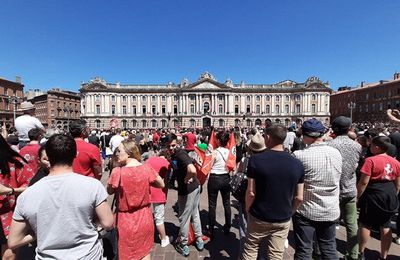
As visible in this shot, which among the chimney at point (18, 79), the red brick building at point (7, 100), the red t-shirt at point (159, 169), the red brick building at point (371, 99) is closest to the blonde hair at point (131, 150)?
the red t-shirt at point (159, 169)

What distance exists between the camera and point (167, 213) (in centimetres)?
594

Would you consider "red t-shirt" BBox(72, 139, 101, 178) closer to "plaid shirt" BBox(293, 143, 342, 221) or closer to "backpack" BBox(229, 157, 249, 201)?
"backpack" BBox(229, 157, 249, 201)

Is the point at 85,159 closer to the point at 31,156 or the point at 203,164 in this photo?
the point at 31,156

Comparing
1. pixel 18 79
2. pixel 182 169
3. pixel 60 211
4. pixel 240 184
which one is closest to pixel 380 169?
pixel 240 184

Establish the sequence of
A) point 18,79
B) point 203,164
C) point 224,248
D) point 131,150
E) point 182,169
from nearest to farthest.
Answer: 1. point 131,150
2. point 182,169
3. point 224,248
4. point 203,164
5. point 18,79

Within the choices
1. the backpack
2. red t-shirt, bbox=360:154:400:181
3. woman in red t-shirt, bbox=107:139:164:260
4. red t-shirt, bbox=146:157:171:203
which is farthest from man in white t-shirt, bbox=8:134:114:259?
red t-shirt, bbox=360:154:400:181

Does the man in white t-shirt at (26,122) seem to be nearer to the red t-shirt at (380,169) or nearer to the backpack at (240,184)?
the backpack at (240,184)

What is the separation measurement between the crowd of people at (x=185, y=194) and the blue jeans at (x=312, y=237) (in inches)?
0.5

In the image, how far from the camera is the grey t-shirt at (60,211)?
5.28ft

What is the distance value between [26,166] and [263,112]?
206 ft

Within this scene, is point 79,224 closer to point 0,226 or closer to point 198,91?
point 0,226

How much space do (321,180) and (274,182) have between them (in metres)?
0.76

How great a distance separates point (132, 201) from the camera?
2.80 m

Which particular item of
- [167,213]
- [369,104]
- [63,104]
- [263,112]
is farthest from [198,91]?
[167,213]
